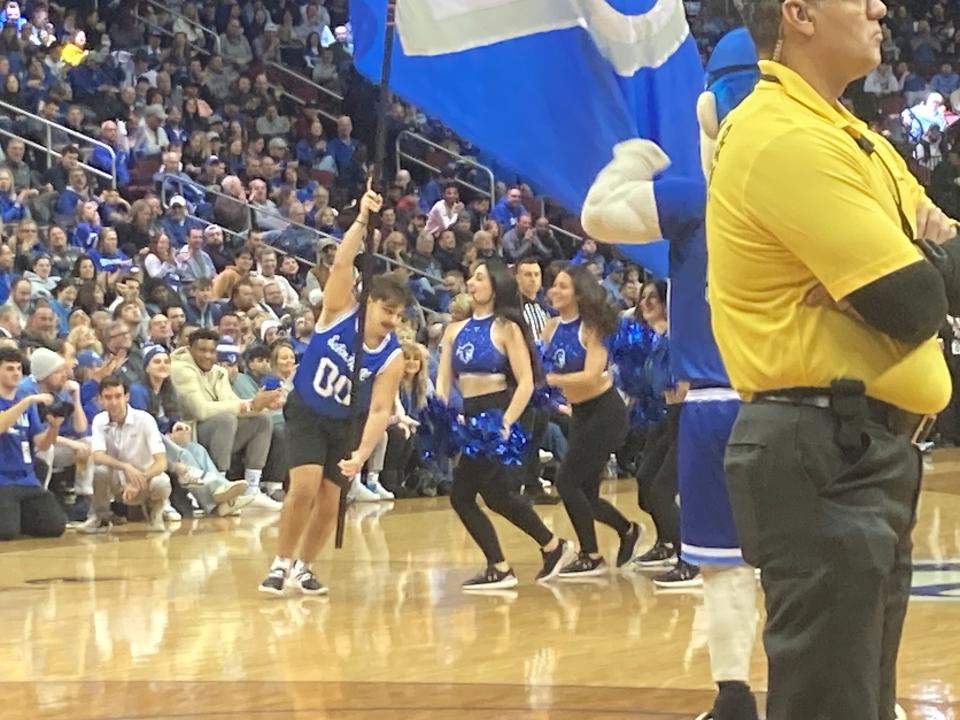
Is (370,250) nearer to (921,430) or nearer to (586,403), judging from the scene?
(586,403)

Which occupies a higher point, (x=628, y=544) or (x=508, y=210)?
(x=508, y=210)

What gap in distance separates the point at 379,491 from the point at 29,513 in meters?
3.36

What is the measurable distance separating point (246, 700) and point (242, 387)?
25.3ft

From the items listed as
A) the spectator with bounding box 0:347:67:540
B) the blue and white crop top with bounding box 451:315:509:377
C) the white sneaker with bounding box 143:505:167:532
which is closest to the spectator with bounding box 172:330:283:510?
the white sneaker with bounding box 143:505:167:532

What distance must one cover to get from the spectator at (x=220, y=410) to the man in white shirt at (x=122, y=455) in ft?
3.57

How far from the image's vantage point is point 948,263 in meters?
2.85

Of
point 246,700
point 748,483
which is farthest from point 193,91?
point 748,483

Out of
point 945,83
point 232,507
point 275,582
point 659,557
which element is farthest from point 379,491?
point 945,83

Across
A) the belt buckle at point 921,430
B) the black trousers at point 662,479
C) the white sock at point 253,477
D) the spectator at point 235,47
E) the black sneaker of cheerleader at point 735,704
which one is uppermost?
the spectator at point 235,47

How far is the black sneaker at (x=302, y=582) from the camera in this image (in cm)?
821

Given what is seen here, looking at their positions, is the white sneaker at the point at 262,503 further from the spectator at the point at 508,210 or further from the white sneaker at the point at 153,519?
the spectator at the point at 508,210

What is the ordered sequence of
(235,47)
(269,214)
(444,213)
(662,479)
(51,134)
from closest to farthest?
1. (662,479)
2. (51,134)
3. (269,214)
4. (444,213)
5. (235,47)

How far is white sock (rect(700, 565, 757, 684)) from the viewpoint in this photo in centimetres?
464

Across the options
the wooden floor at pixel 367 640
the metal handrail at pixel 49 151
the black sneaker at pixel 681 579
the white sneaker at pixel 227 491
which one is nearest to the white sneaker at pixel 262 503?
the white sneaker at pixel 227 491
